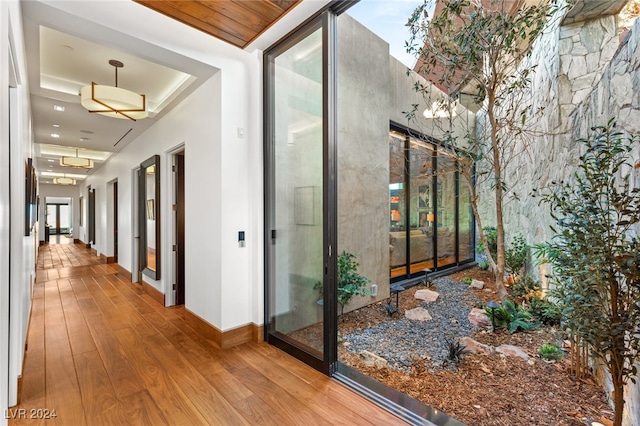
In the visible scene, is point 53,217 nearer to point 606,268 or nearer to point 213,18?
point 213,18

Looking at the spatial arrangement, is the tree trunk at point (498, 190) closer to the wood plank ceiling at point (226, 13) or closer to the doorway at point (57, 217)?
the wood plank ceiling at point (226, 13)

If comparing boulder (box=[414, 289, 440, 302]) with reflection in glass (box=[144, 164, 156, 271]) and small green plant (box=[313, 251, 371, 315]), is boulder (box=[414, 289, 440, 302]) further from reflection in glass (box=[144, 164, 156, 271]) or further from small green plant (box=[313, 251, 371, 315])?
reflection in glass (box=[144, 164, 156, 271])

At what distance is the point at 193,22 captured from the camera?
264cm

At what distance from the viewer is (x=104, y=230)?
8047 mm

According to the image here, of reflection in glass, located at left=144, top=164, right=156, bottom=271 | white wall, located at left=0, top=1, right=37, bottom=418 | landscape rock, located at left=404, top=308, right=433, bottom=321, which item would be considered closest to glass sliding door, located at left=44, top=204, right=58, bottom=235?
reflection in glass, located at left=144, top=164, right=156, bottom=271

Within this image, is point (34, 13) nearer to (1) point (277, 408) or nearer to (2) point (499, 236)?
(1) point (277, 408)

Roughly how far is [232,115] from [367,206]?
2.15m

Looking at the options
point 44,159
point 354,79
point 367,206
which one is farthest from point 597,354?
point 44,159

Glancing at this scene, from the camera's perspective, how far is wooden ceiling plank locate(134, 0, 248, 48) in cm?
241

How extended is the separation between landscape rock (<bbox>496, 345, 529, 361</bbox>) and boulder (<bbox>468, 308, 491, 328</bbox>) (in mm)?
552

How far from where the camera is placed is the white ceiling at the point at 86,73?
241 centimetres

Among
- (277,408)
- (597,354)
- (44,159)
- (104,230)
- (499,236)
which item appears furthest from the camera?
(44,159)

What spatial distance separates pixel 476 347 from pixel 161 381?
2876mm

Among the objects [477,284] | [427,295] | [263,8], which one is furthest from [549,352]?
[263,8]
